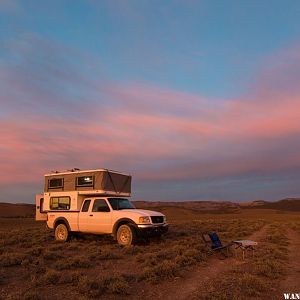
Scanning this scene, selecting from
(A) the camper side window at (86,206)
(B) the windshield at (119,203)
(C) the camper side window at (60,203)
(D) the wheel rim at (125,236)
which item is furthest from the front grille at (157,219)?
(C) the camper side window at (60,203)

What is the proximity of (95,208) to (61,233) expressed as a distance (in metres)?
2.54

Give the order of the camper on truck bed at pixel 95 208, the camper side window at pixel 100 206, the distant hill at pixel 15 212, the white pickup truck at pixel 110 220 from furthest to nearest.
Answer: the distant hill at pixel 15 212 → the camper side window at pixel 100 206 → the camper on truck bed at pixel 95 208 → the white pickup truck at pixel 110 220

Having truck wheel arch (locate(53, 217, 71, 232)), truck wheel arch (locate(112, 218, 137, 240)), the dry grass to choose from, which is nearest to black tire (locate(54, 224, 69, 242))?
truck wheel arch (locate(53, 217, 71, 232))

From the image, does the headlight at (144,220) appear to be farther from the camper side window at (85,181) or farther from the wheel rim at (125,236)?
the camper side window at (85,181)

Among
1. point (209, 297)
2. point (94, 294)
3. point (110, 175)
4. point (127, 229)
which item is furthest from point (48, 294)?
point (110, 175)

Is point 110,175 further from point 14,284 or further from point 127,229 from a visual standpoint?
point 14,284

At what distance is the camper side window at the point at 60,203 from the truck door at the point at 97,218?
108 centimetres

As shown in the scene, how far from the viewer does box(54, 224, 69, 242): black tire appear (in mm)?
18984

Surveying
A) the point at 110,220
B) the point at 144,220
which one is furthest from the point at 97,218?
the point at 144,220

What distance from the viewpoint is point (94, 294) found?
8289 millimetres

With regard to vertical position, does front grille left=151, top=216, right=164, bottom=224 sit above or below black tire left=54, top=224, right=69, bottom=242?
above

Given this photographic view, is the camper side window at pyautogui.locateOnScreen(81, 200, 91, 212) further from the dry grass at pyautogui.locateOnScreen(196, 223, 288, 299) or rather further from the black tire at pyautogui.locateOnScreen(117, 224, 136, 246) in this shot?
the dry grass at pyautogui.locateOnScreen(196, 223, 288, 299)

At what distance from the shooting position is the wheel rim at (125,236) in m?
16.6

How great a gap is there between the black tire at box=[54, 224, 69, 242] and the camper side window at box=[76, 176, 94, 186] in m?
2.18
